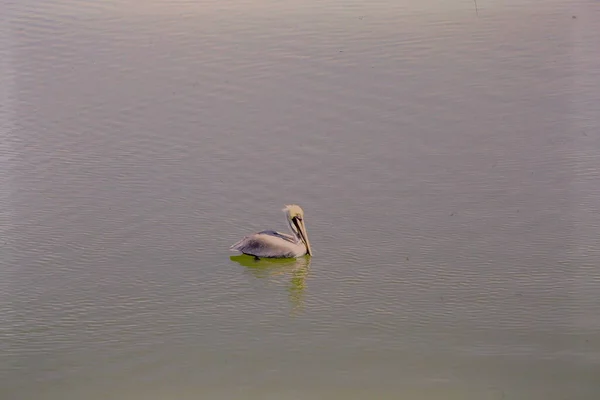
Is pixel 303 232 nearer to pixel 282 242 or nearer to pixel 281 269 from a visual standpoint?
pixel 282 242

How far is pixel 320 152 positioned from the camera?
37.7 ft

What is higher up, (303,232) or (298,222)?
(298,222)

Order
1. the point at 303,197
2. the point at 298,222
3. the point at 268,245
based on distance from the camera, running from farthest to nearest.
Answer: the point at 303,197 < the point at 298,222 < the point at 268,245

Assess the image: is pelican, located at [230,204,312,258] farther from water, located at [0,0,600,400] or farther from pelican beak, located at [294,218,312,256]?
water, located at [0,0,600,400]

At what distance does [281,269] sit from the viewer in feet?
31.2

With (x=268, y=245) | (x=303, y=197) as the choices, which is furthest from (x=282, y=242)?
(x=303, y=197)

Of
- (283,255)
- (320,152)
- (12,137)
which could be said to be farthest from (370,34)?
(283,255)

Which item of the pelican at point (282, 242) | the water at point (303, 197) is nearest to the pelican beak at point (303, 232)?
the pelican at point (282, 242)

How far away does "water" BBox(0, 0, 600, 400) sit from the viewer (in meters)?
7.62

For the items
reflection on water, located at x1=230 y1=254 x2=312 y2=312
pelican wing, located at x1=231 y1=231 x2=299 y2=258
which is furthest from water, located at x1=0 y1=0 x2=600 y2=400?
pelican wing, located at x1=231 y1=231 x2=299 y2=258

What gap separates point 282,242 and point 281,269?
0.22 m

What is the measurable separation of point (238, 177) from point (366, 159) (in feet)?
4.17

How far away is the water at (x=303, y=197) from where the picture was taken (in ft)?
25.0

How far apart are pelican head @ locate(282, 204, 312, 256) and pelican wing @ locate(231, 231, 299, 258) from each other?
0.26ft
